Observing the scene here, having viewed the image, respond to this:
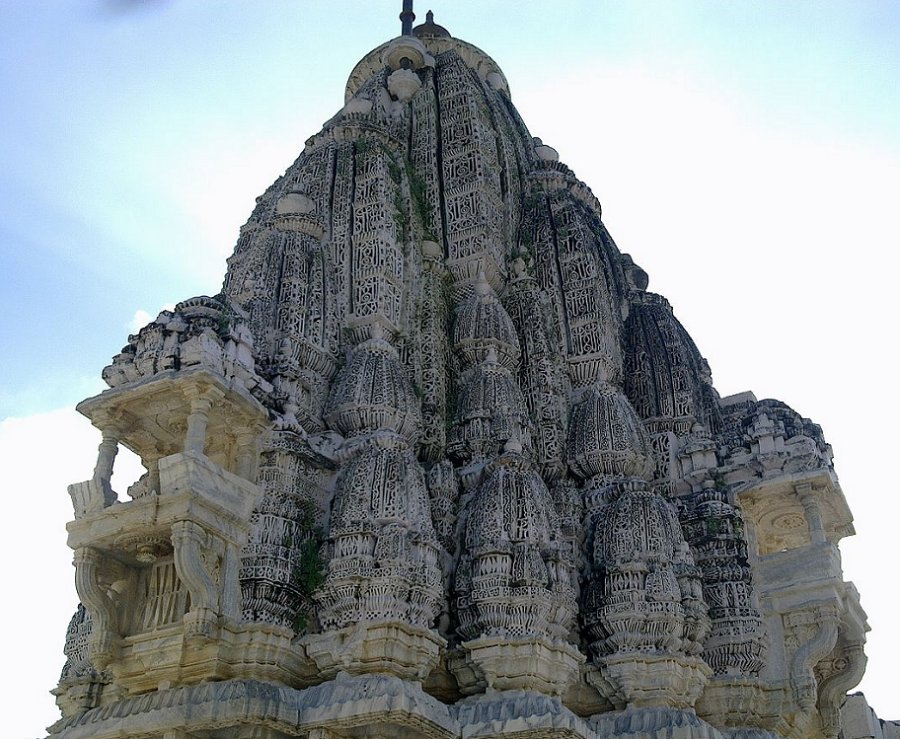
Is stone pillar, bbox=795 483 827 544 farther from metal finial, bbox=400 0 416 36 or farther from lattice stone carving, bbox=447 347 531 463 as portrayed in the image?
metal finial, bbox=400 0 416 36

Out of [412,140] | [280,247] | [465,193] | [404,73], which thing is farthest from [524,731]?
[404,73]

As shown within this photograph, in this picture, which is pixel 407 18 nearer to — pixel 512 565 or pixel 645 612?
pixel 512 565

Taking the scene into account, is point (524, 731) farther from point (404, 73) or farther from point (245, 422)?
point (404, 73)

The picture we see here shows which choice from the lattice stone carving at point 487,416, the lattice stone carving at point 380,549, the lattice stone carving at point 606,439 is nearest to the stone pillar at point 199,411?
the lattice stone carving at point 380,549

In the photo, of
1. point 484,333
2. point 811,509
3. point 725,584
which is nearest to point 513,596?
point 725,584

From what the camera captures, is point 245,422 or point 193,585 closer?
point 193,585

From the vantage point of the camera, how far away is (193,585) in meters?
13.4

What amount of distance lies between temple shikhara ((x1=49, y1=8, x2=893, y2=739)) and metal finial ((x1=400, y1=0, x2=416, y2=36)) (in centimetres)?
644

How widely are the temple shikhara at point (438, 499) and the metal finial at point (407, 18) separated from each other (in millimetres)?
6442

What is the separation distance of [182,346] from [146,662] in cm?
433

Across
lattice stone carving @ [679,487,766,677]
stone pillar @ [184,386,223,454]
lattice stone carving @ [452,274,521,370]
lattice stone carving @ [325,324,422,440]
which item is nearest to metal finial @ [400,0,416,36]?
lattice stone carving @ [452,274,521,370]

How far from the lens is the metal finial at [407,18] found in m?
29.7

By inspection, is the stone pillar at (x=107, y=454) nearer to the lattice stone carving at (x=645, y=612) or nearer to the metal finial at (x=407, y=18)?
the lattice stone carving at (x=645, y=612)

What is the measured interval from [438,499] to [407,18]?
17824 millimetres
